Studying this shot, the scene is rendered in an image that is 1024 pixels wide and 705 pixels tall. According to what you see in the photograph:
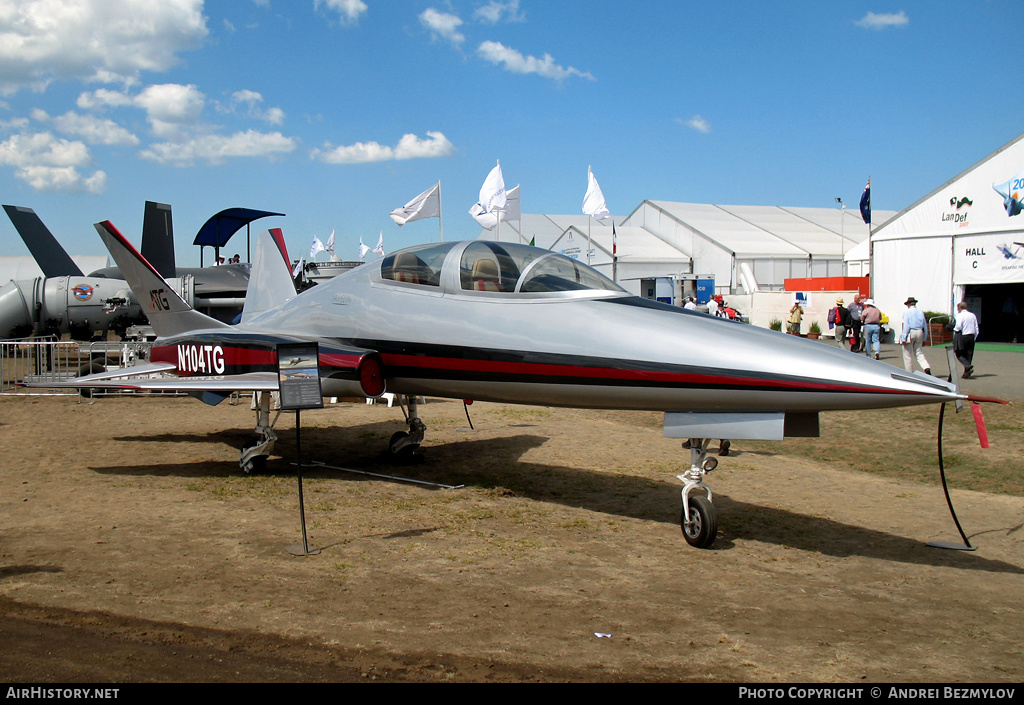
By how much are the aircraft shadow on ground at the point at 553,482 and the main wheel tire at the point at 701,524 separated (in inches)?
5.2

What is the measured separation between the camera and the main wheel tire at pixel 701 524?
587 cm

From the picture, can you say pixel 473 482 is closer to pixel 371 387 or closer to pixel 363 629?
pixel 371 387

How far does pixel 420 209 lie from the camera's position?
24.0m

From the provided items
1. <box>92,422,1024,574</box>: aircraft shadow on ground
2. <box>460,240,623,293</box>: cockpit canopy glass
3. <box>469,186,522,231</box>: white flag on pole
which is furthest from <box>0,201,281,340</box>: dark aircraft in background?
<box>460,240,623,293</box>: cockpit canopy glass

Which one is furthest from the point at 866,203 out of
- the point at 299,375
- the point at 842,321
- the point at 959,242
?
the point at 299,375

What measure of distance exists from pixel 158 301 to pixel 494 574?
7.17 metres

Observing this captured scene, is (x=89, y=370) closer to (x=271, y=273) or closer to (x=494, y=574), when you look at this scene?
(x=271, y=273)

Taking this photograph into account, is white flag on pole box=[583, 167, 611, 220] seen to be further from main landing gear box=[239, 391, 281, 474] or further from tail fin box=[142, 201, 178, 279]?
main landing gear box=[239, 391, 281, 474]

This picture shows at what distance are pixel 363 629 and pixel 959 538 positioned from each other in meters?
5.42

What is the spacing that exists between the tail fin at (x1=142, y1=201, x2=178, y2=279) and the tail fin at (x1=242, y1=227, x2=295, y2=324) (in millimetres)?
13674

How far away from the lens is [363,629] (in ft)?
13.9

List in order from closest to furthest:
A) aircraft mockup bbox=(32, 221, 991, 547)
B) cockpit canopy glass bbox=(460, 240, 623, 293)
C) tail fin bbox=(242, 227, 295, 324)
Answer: aircraft mockup bbox=(32, 221, 991, 547), cockpit canopy glass bbox=(460, 240, 623, 293), tail fin bbox=(242, 227, 295, 324)

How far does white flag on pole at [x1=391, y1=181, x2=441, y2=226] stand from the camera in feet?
78.5

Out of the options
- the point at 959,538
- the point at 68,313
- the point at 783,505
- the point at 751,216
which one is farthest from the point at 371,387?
the point at 751,216
